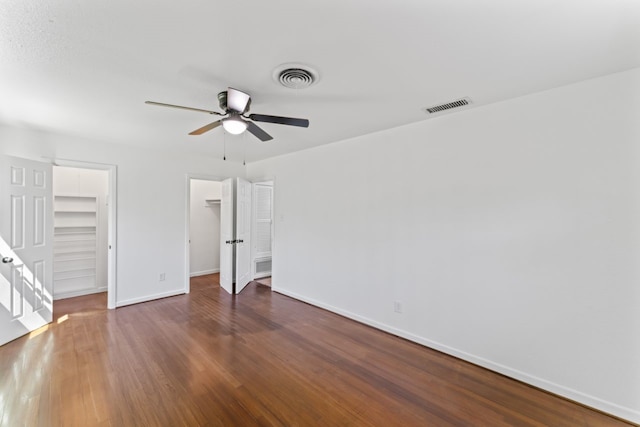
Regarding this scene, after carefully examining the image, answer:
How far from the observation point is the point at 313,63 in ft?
6.27

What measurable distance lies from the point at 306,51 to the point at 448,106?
157 cm

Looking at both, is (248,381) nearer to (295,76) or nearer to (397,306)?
(397,306)

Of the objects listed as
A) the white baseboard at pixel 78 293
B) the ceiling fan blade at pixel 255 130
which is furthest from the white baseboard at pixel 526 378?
the white baseboard at pixel 78 293

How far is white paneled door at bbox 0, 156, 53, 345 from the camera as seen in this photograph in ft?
10.0

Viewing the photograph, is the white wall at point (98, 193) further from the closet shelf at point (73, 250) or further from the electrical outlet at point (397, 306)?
the electrical outlet at point (397, 306)

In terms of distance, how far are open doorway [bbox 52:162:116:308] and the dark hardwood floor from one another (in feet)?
4.53

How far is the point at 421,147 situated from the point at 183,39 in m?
2.42

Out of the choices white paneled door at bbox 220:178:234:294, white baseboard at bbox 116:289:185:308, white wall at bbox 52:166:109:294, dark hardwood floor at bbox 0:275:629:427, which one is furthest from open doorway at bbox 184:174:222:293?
dark hardwood floor at bbox 0:275:629:427

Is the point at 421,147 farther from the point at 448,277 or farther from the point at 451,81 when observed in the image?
the point at 448,277

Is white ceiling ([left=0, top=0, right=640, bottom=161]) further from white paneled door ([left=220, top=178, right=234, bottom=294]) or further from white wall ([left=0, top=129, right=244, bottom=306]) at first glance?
white paneled door ([left=220, top=178, right=234, bottom=294])

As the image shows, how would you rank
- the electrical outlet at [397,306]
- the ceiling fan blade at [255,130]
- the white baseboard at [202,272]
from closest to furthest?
the ceiling fan blade at [255,130] < the electrical outlet at [397,306] < the white baseboard at [202,272]

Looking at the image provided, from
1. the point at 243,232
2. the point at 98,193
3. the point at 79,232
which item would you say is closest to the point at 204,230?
the point at 243,232

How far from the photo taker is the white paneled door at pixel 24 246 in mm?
3049

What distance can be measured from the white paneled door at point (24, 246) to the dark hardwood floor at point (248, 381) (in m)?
0.26
